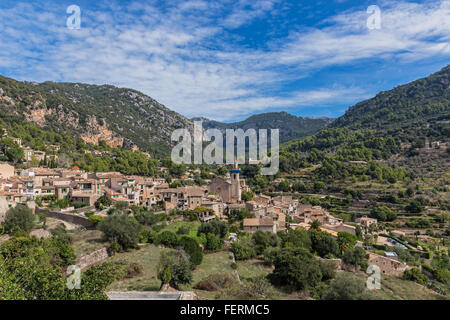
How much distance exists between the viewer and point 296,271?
16422 millimetres

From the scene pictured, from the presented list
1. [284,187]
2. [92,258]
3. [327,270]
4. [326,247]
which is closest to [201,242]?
[92,258]

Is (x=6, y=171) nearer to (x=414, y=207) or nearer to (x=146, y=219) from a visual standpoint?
(x=146, y=219)

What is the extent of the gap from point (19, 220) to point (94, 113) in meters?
71.3

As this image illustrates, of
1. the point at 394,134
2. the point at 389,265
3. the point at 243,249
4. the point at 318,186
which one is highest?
the point at 394,134

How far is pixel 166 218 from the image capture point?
28.0 metres

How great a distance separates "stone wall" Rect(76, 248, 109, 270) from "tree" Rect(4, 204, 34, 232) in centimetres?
530

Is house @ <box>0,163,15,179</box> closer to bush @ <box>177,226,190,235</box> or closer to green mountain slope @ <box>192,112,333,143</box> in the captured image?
bush @ <box>177,226,190,235</box>

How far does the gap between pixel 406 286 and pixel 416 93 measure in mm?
119507

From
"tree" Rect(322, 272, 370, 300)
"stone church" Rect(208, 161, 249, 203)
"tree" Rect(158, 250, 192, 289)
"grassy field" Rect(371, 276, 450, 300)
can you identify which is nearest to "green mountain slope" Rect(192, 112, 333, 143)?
"stone church" Rect(208, 161, 249, 203)

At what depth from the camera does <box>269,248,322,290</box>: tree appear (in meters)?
16.4

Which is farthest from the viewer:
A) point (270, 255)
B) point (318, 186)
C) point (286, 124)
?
point (286, 124)
